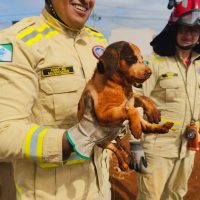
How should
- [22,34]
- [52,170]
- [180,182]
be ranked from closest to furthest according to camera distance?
[22,34] → [52,170] → [180,182]

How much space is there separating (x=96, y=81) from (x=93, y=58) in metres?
0.42

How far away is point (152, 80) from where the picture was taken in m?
3.60

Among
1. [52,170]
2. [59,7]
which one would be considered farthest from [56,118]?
[59,7]

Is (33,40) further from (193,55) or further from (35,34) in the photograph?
(193,55)

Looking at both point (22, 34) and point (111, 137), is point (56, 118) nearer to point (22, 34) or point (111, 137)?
point (111, 137)

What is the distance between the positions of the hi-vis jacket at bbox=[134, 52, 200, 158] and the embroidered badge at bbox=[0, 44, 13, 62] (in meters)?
2.18

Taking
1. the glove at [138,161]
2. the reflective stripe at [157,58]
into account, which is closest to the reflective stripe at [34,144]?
the glove at [138,161]

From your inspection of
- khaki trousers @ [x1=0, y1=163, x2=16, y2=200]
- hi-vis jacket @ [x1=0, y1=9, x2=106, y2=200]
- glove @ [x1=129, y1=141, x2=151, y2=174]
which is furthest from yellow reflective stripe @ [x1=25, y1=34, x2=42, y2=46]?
khaki trousers @ [x1=0, y1=163, x2=16, y2=200]

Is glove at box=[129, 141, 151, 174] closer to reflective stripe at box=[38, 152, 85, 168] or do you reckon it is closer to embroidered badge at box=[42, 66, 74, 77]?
reflective stripe at box=[38, 152, 85, 168]

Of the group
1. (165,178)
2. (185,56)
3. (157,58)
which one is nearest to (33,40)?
(157,58)

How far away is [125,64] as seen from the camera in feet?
4.70

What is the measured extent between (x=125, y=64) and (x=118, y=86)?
0.35 feet

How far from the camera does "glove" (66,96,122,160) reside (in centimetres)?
140

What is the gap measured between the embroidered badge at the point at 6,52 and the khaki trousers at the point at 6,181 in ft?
4.71
